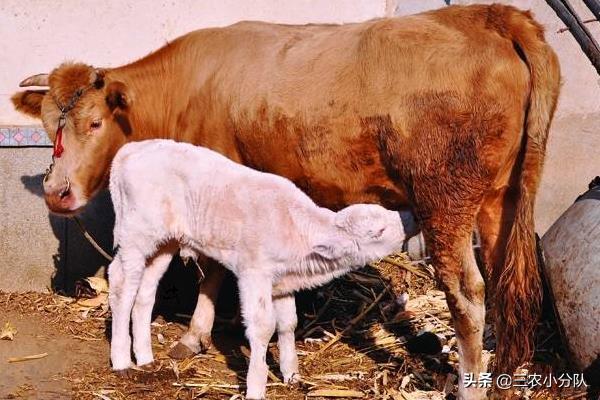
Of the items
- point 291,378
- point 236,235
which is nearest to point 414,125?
point 236,235

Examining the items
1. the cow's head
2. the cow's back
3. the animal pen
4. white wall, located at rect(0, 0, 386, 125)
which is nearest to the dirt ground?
the animal pen

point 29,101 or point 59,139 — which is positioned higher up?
point 29,101

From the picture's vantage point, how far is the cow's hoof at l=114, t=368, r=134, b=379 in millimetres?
5954

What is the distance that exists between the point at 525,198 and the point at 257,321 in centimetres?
183

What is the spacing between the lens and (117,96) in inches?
270

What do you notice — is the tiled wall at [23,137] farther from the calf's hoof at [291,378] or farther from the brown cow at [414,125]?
the calf's hoof at [291,378]

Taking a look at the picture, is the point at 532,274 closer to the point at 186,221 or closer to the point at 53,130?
the point at 186,221

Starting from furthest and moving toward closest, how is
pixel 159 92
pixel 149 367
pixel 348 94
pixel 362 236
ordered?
pixel 159 92 → pixel 149 367 → pixel 348 94 → pixel 362 236

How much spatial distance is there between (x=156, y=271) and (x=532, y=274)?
2.52 metres

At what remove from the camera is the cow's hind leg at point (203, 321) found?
6598 mm

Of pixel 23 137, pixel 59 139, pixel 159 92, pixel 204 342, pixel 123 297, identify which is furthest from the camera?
pixel 23 137

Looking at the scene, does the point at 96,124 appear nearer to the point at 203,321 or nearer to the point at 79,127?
the point at 79,127

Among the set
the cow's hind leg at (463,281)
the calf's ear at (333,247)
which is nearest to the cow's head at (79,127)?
the calf's ear at (333,247)

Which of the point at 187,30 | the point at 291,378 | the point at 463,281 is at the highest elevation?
the point at 187,30
